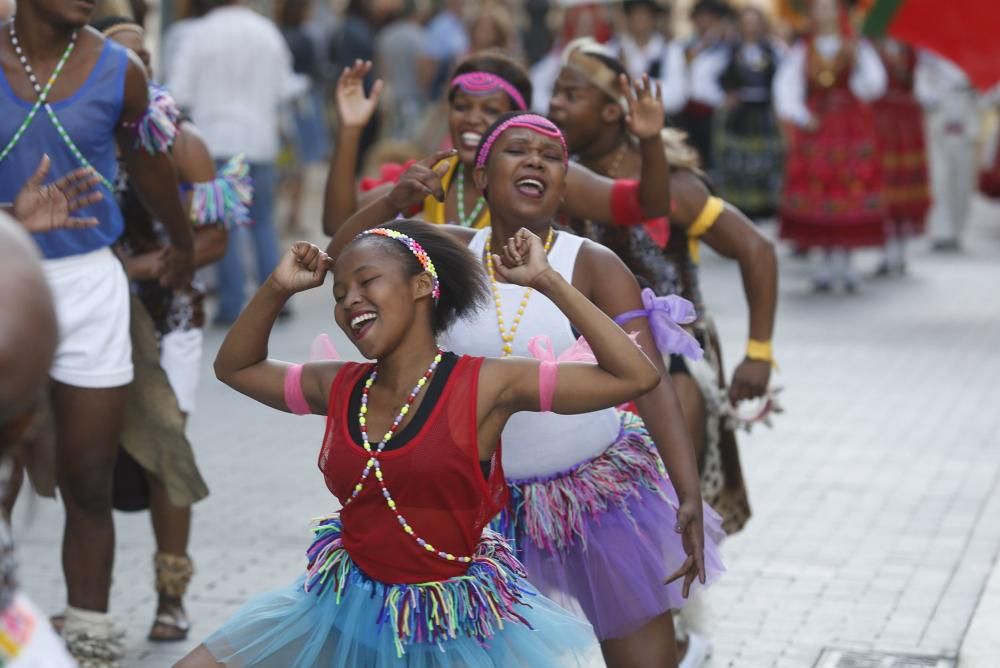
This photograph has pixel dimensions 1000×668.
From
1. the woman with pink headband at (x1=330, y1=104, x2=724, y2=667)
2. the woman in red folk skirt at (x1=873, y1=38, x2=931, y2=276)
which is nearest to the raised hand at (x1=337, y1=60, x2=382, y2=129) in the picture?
the woman with pink headband at (x1=330, y1=104, x2=724, y2=667)

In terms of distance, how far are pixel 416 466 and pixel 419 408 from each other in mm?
124

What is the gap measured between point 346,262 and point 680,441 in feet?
3.09

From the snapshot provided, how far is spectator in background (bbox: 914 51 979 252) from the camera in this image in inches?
566

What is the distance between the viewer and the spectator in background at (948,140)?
14367 millimetres

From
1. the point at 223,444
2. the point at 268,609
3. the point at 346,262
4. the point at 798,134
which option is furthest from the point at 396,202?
the point at 798,134

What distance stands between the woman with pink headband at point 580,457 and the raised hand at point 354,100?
886 mm

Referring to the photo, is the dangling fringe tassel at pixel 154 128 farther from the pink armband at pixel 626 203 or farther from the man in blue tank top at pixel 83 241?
the pink armband at pixel 626 203

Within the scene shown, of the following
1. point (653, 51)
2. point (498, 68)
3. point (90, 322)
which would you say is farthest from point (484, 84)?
point (653, 51)

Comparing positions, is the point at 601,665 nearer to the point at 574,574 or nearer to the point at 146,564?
the point at 574,574

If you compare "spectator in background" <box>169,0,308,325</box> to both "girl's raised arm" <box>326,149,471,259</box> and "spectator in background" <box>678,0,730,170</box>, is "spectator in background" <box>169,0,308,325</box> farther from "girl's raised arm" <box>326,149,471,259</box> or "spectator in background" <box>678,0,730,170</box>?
"girl's raised arm" <box>326,149,471,259</box>

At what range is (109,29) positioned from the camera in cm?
542

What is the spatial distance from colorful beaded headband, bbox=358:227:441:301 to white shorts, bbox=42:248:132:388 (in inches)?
52.7

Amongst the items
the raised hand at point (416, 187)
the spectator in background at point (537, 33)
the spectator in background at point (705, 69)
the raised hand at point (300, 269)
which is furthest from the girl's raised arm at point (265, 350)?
the spectator in background at point (537, 33)

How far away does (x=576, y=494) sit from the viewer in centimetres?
404
